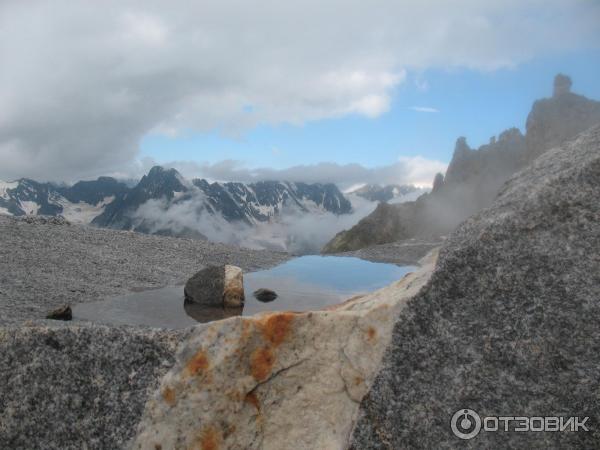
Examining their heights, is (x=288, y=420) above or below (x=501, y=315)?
below

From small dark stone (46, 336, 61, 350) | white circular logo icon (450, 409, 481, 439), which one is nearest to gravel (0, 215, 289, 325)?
small dark stone (46, 336, 61, 350)

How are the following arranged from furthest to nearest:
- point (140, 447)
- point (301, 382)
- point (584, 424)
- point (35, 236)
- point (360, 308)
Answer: point (35, 236) → point (360, 308) → point (301, 382) → point (140, 447) → point (584, 424)

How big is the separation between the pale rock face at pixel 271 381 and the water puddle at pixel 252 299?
11.0m

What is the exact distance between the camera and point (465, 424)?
5.23m

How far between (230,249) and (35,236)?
59.1 feet

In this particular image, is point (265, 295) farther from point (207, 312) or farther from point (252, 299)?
point (207, 312)

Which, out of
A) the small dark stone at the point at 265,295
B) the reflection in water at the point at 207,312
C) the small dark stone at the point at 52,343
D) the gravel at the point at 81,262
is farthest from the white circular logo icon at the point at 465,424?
the small dark stone at the point at 265,295

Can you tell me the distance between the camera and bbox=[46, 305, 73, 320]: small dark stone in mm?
16720

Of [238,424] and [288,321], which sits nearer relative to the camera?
[238,424]

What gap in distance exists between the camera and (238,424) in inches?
225

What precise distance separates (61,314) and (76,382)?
12.6m

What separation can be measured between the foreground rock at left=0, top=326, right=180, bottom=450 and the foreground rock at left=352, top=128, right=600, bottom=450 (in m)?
2.80

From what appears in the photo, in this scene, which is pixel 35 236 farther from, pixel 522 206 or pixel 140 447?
pixel 522 206

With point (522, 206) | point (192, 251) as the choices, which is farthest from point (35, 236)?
point (522, 206)
